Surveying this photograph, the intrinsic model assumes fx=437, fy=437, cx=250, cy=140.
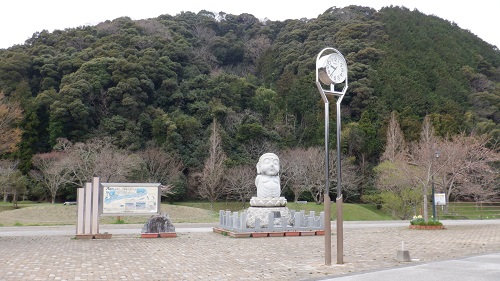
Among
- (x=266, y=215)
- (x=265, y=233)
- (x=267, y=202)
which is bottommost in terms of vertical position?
(x=265, y=233)

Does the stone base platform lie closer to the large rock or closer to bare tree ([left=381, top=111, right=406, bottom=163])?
the large rock

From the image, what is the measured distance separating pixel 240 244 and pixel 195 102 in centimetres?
3540

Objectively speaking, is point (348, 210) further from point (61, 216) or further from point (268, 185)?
point (61, 216)

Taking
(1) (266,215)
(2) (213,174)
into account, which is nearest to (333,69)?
(1) (266,215)

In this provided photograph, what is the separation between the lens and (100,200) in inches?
640

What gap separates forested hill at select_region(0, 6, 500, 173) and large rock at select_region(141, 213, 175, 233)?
24654mm

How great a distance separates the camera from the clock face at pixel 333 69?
1067 centimetres

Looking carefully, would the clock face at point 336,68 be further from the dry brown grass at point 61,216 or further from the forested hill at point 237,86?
the forested hill at point 237,86

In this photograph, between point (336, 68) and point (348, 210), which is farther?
point (348, 210)

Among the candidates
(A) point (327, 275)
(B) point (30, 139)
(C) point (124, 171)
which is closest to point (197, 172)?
(C) point (124, 171)

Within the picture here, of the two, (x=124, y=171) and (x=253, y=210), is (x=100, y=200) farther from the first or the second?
(x=124, y=171)

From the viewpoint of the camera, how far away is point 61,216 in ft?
92.7

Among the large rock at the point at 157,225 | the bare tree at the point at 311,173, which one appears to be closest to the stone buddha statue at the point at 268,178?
the large rock at the point at 157,225

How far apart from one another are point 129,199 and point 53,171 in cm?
1982
